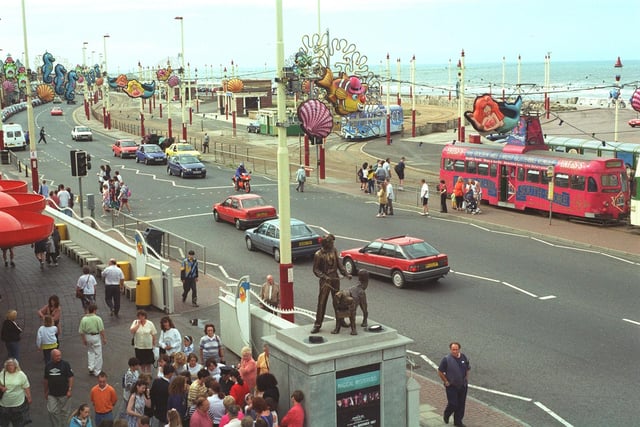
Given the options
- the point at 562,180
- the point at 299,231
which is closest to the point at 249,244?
the point at 299,231

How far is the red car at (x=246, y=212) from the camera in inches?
1282

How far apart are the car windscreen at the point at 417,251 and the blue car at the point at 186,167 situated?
26145 mm

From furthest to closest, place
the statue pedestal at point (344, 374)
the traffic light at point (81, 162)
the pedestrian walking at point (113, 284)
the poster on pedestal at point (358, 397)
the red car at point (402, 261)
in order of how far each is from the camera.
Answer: the traffic light at point (81, 162), the red car at point (402, 261), the pedestrian walking at point (113, 284), the poster on pedestal at point (358, 397), the statue pedestal at point (344, 374)

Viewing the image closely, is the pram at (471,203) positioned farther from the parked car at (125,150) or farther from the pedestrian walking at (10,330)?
the parked car at (125,150)

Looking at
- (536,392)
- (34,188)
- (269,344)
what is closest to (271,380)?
(269,344)

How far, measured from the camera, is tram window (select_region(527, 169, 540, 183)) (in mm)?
35312

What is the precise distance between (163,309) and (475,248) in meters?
12.4

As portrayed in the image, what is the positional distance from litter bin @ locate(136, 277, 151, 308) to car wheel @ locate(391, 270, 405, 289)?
23.3 ft

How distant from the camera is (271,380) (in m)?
12.4

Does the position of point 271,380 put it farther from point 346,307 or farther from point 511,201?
point 511,201

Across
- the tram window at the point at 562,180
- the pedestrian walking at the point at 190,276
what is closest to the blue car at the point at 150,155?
the tram window at the point at 562,180

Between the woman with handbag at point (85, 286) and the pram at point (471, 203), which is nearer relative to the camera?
the woman with handbag at point (85, 286)

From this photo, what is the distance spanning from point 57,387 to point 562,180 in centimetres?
2557

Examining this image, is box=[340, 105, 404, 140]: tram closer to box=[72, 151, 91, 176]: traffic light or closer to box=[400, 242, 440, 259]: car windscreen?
box=[72, 151, 91, 176]: traffic light
